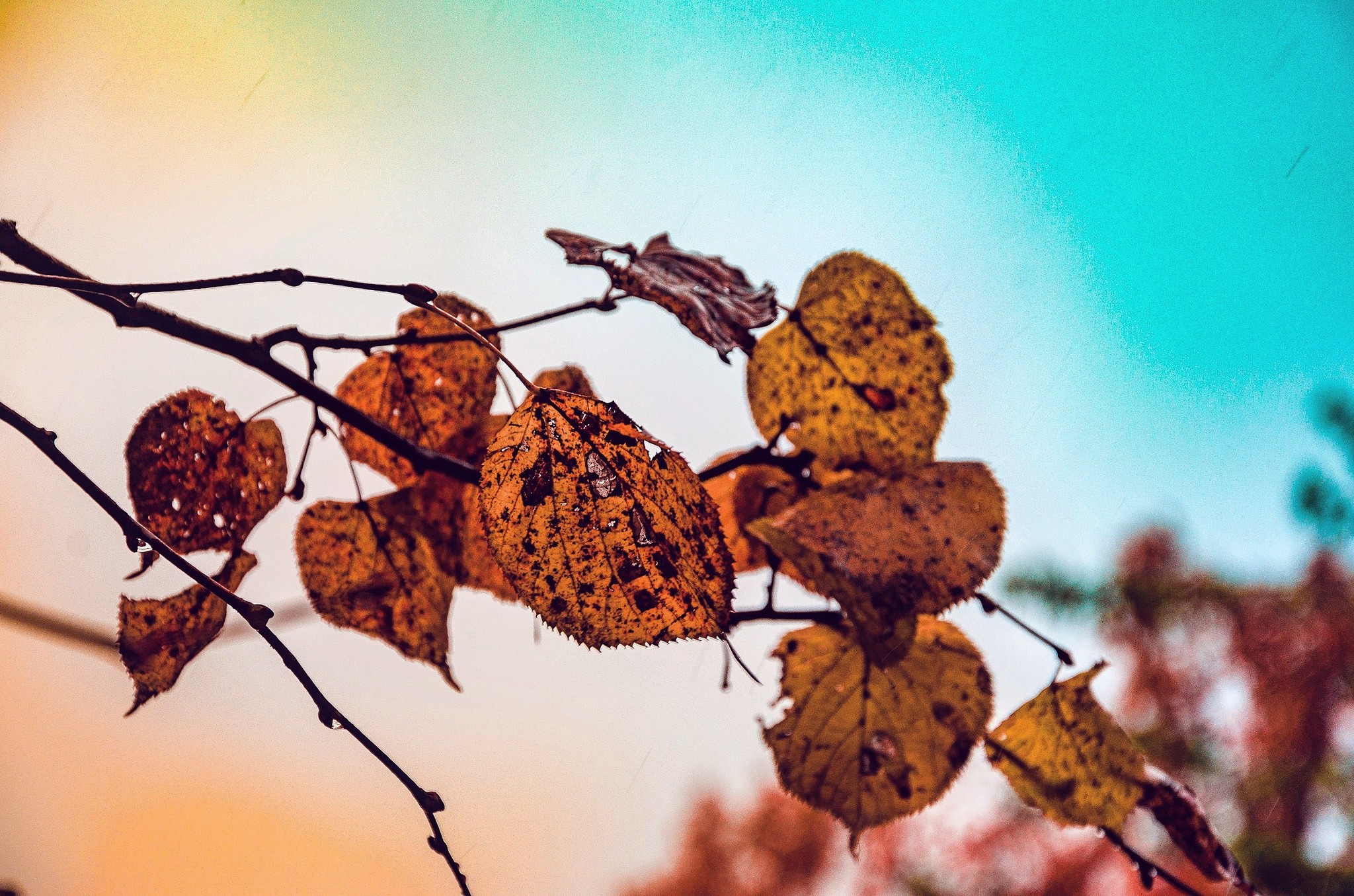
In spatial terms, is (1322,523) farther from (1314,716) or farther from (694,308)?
(694,308)

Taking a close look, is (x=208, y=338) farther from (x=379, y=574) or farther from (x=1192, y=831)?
(x=1192, y=831)

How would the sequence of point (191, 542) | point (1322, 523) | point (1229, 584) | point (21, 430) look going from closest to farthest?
point (21, 430), point (191, 542), point (1322, 523), point (1229, 584)

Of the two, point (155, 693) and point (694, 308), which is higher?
point (694, 308)

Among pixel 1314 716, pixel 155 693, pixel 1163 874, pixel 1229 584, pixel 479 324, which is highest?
pixel 1229 584

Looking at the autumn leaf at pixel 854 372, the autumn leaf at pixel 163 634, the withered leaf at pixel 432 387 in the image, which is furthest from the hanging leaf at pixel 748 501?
the autumn leaf at pixel 163 634

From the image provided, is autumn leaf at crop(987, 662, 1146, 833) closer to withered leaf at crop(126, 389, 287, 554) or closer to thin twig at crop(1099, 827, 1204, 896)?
thin twig at crop(1099, 827, 1204, 896)

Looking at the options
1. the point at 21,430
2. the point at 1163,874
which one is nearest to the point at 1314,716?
the point at 1163,874

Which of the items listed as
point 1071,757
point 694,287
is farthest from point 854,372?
point 1071,757
